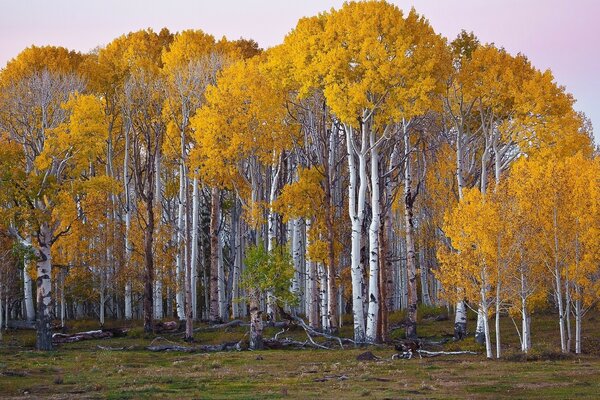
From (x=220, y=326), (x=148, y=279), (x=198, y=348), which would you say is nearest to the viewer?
(x=198, y=348)

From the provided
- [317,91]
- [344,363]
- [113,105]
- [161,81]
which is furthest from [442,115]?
[113,105]

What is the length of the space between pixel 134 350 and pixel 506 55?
24779 millimetres

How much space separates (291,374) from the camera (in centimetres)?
2909

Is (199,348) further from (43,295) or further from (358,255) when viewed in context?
(358,255)

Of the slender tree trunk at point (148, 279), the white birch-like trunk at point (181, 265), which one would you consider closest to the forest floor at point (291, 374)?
the slender tree trunk at point (148, 279)

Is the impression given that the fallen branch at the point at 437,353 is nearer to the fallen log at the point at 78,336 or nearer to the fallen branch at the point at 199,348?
the fallen branch at the point at 199,348

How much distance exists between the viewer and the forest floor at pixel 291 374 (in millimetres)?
23484

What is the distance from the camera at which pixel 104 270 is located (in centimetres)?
5947

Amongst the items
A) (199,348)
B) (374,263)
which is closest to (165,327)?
(199,348)

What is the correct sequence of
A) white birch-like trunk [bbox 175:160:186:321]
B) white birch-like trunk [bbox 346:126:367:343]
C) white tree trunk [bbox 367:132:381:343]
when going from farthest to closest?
white birch-like trunk [bbox 175:160:186:321] < white birch-like trunk [bbox 346:126:367:343] < white tree trunk [bbox 367:132:381:343]

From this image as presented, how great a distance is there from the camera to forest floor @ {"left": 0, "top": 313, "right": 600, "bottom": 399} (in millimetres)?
23484

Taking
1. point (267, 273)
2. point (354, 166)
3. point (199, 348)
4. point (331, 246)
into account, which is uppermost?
point (354, 166)

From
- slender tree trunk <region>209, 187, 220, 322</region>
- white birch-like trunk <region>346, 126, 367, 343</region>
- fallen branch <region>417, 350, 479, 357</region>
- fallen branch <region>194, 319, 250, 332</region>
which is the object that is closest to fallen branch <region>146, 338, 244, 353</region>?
white birch-like trunk <region>346, 126, 367, 343</region>

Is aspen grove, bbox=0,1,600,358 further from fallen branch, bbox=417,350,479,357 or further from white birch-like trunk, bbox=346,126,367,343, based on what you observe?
fallen branch, bbox=417,350,479,357
